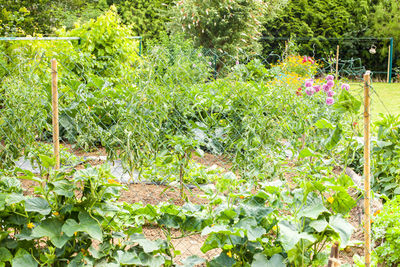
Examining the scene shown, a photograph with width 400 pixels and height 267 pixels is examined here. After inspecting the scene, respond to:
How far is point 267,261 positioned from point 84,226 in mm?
817

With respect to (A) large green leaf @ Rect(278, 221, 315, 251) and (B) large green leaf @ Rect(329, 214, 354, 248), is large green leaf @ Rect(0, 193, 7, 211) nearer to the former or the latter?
(A) large green leaf @ Rect(278, 221, 315, 251)

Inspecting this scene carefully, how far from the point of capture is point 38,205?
2.07 metres

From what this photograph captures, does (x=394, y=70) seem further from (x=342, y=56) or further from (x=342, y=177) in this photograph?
(x=342, y=177)

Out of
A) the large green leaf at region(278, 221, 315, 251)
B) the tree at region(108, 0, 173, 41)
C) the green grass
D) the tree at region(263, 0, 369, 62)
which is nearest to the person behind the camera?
the large green leaf at region(278, 221, 315, 251)

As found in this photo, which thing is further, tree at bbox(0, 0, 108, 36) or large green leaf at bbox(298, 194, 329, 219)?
tree at bbox(0, 0, 108, 36)

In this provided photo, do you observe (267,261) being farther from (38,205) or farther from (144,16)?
(144,16)

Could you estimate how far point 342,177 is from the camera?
205cm

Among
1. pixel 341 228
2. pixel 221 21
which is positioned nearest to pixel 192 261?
pixel 341 228

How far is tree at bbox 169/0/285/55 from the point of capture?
10539 millimetres

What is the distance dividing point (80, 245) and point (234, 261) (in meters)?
0.72

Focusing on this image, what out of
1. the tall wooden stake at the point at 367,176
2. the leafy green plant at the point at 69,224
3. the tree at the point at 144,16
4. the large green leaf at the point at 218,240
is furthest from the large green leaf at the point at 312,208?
the tree at the point at 144,16

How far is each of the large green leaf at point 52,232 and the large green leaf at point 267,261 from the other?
83cm

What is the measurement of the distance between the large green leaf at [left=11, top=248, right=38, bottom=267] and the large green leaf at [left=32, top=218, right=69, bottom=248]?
4.9 inches

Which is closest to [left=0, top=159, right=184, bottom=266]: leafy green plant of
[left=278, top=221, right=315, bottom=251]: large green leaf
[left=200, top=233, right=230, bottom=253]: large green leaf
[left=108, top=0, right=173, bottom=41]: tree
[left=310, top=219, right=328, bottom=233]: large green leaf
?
[left=200, top=233, right=230, bottom=253]: large green leaf
